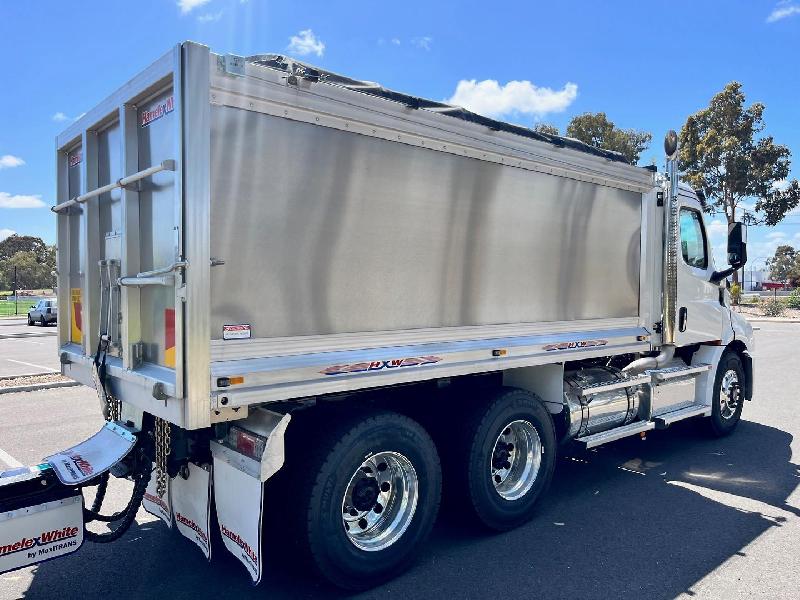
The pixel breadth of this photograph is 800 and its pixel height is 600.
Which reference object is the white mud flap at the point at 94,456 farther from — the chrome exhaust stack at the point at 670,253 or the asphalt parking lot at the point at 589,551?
the chrome exhaust stack at the point at 670,253

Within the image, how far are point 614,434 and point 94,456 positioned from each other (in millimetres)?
4269

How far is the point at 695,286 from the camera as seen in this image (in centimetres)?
663

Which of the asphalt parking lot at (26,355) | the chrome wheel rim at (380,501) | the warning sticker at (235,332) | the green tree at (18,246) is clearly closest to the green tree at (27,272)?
the green tree at (18,246)

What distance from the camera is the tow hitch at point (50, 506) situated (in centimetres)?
302

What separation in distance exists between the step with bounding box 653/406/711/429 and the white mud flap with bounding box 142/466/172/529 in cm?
464

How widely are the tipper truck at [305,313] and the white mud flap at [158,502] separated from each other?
0.07 feet

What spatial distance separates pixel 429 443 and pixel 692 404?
14.1 feet

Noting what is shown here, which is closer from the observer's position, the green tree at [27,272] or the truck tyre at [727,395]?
the truck tyre at [727,395]

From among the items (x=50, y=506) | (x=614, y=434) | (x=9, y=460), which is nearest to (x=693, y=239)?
(x=614, y=434)

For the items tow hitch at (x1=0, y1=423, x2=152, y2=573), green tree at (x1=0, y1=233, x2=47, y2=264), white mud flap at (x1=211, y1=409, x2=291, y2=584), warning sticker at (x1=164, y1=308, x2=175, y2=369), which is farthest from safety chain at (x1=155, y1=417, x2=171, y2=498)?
green tree at (x1=0, y1=233, x2=47, y2=264)

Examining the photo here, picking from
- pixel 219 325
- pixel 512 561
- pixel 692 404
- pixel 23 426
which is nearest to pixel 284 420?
pixel 219 325

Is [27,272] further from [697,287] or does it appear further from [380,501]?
[380,501]

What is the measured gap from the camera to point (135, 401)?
3.48 m

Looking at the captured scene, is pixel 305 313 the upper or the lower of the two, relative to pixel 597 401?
upper
